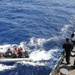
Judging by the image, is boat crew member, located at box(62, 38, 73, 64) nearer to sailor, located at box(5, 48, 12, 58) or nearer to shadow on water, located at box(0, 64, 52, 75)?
shadow on water, located at box(0, 64, 52, 75)

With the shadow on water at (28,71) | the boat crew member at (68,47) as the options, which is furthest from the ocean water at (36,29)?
the boat crew member at (68,47)

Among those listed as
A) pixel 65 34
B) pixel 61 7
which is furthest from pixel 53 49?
pixel 61 7

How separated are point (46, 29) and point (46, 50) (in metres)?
9.13

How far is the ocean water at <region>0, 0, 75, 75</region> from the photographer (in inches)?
1100

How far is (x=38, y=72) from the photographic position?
26.1 metres

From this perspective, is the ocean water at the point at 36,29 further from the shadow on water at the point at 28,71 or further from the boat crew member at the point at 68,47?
the boat crew member at the point at 68,47

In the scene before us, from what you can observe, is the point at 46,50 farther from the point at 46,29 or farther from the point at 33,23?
the point at 33,23

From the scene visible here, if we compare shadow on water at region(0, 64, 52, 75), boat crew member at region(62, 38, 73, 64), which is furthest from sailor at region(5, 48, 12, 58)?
boat crew member at region(62, 38, 73, 64)

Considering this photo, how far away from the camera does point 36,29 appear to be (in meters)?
40.6

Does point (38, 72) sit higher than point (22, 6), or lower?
lower

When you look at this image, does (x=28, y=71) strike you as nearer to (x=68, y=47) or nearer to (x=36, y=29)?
(x=68, y=47)

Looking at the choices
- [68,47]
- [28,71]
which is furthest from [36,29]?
[68,47]

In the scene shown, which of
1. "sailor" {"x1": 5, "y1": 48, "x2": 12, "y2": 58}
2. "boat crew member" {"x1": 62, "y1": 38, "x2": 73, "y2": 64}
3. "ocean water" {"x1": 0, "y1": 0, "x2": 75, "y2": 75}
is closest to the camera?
"boat crew member" {"x1": 62, "y1": 38, "x2": 73, "y2": 64}

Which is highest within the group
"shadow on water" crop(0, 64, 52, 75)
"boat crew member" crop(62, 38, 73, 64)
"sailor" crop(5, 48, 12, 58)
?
"boat crew member" crop(62, 38, 73, 64)
